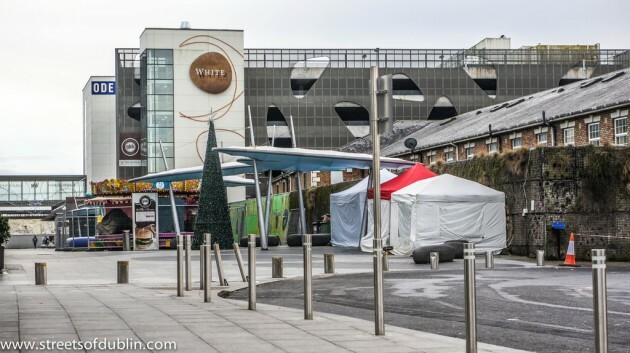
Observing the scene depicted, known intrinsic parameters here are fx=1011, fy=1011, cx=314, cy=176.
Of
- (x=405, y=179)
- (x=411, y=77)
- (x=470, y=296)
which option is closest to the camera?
(x=470, y=296)

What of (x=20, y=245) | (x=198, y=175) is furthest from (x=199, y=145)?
(x=198, y=175)

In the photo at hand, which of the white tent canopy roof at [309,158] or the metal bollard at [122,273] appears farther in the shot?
the white tent canopy roof at [309,158]

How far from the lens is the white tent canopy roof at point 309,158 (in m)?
43.5

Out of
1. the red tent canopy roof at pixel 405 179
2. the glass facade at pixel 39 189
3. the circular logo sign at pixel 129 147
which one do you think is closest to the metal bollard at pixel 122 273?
the red tent canopy roof at pixel 405 179

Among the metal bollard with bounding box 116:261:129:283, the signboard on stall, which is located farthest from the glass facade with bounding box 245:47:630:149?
the metal bollard with bounding box 116:261:129:283

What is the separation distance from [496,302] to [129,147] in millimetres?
92884

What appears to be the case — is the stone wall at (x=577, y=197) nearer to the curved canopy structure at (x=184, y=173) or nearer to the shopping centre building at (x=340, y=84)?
the curved canopy structure at (x=184, y=173)

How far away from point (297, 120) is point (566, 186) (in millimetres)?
76340

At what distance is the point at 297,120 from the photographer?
353ft

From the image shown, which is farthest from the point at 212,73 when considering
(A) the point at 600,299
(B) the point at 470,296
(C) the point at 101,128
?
(A) the point at 600,299

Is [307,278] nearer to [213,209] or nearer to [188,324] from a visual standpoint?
[188,324]

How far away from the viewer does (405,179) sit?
39562 mm

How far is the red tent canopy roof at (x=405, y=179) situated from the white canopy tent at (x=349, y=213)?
307cm

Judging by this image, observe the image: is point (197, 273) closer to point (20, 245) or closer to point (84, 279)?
point (84, 279)
